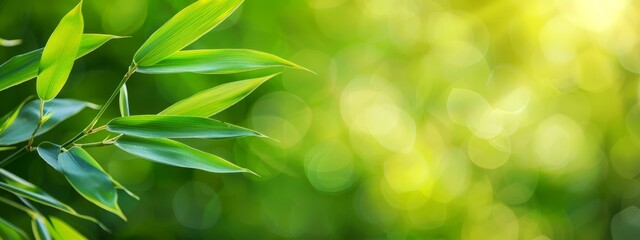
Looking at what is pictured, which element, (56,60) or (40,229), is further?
(40,229)

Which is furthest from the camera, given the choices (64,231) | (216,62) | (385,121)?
(385,121)

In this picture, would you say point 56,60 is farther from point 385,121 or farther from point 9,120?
point 385,121

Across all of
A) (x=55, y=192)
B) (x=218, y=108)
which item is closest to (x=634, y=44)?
(x=55, y=192)

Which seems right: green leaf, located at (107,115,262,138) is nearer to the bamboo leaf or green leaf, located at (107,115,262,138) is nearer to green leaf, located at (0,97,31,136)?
the bamboo leaf

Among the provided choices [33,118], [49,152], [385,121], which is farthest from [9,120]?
[385,121]

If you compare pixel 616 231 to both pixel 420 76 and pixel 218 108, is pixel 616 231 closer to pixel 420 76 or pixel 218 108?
pixel 420 76
